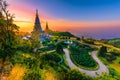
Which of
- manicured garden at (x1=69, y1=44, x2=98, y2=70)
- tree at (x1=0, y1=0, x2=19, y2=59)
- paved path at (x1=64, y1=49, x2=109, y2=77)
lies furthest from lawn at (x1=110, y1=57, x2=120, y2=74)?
tree at (x1=0, y1=0, x2=19, y2=59)

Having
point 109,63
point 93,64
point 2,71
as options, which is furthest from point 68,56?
point 2,71

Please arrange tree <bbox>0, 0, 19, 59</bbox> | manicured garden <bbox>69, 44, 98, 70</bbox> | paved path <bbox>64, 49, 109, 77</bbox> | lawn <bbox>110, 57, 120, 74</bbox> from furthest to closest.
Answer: lawn <bbox>110, 57, 120, 74</bbox>, manicured garden <bbox>69, 44, 98, 70</bbox>, paved path <bbox>64, 49, 109, 77</bbox>, tree <bbox>0, 0, 19, 59</bbox>

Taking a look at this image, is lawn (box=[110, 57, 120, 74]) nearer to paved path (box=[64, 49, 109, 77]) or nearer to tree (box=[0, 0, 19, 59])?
paved path (box=[64, 49, 109, 77])

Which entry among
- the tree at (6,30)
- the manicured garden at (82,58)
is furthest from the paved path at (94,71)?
the tree at (6,30)

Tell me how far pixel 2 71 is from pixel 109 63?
99.7 feet

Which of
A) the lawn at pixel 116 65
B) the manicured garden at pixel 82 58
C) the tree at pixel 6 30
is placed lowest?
the lawn at pixel 116 65

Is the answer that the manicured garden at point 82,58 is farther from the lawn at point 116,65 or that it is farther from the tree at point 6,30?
the tree at point 6,30

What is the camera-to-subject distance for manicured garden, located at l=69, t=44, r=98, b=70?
40.6 meters

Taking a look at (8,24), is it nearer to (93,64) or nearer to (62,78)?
(62,78)

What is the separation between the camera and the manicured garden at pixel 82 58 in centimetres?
4056

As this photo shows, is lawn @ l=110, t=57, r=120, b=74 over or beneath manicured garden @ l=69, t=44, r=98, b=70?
beneath

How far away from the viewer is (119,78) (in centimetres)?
3434

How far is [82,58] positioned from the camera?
43.9 metres

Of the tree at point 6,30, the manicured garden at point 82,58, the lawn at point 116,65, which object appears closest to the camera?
the tree at point 6,30
